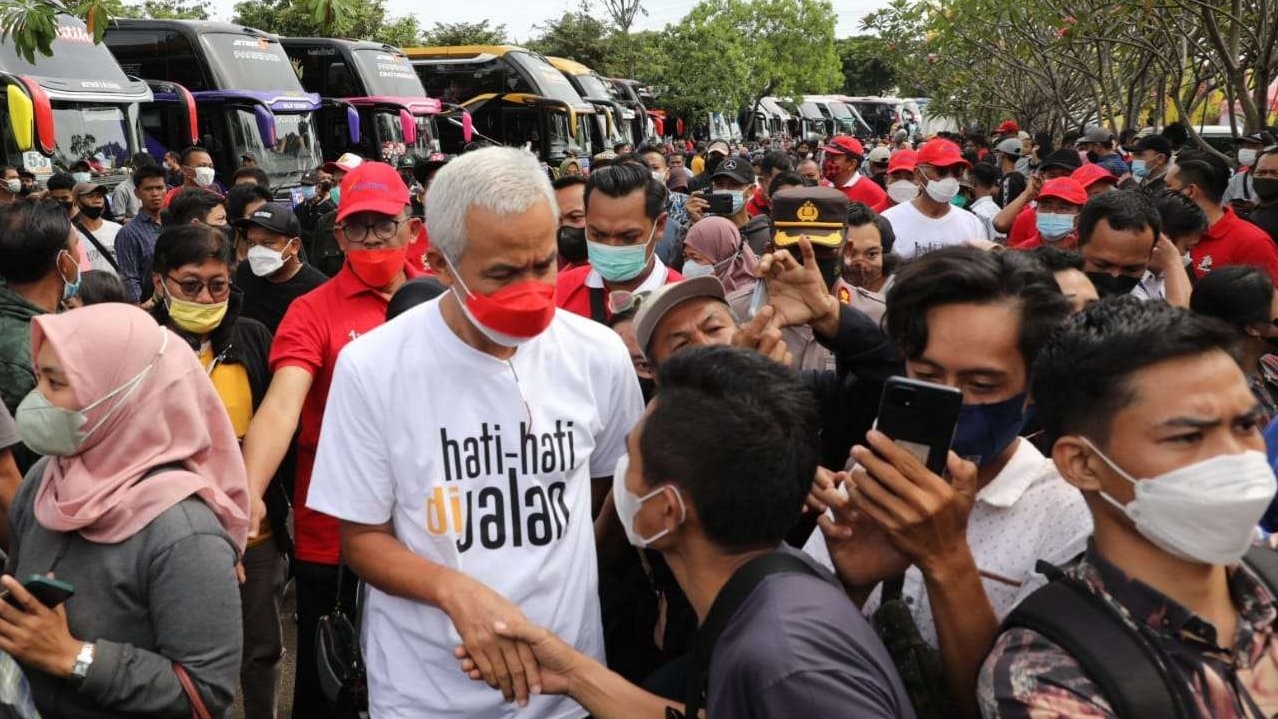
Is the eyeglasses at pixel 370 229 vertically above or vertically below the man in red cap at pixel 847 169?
above

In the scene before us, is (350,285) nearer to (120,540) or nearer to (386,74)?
(120,540)

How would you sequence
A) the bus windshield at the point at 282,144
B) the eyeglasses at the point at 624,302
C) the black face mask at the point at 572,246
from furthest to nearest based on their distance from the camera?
1. the bus windshield at the point at 282,144
2. the black face mask at the point at 572,246
3. the eyeglasses at the point at 624,302

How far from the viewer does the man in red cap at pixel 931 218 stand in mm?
A: 5996

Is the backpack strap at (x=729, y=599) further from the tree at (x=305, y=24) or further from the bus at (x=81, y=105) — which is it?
the tree at (x=305, y=24)

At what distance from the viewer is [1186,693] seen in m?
1.42

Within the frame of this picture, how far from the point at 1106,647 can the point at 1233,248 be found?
4.54 m

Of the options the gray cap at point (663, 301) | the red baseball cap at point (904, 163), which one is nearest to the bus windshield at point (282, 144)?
the red baseball cap at point (904, 163)

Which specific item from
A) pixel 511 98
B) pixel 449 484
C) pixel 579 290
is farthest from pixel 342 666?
pixel 511 98

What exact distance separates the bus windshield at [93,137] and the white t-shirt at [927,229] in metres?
9.89

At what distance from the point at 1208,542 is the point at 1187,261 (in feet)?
13.2

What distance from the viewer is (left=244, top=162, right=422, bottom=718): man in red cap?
2887 millimetres

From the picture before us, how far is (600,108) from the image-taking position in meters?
28.9

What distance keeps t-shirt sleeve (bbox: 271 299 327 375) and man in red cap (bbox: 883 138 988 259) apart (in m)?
3.62

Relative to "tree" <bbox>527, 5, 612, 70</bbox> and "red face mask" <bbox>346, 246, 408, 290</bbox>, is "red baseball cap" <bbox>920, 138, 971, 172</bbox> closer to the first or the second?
"red face mask" <bbox>346, 246, 408, 290</bbox>
